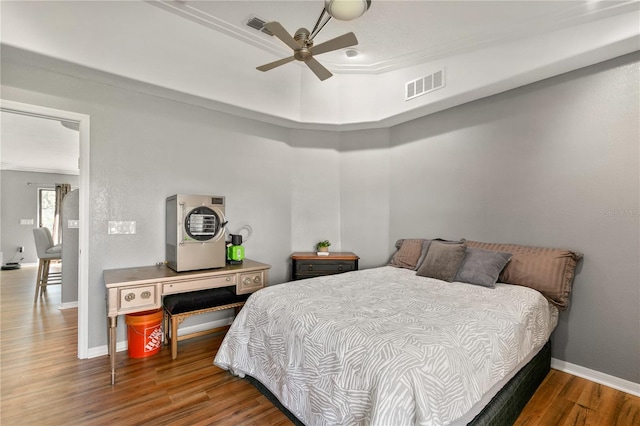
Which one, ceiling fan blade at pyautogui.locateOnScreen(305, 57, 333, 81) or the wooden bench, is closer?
ceiling fan blade at pyautogui.locateOnScreen(305, 57, 333, 81)

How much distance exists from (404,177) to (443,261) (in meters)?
1.42

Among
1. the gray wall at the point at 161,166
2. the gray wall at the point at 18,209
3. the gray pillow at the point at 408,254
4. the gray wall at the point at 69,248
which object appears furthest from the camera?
the gray wall at the point at 18,209

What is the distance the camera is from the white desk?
2.25 metres

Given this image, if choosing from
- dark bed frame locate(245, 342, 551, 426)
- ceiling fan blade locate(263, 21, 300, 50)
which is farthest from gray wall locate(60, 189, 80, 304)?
ceiling fan blade locate(263, 21, 300, 50)

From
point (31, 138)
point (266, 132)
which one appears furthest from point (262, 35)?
point (31, 138)

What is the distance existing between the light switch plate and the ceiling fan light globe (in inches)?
103

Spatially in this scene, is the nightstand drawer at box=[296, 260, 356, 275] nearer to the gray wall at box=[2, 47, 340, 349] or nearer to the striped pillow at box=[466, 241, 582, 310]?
the gray wall at box=[2, 47, 340, 349]

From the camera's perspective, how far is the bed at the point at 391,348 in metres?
1.25

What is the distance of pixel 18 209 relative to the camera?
295 inches

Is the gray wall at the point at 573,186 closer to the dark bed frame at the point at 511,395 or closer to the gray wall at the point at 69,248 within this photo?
the dark bed frame at the point at 511,395

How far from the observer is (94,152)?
2.70 meters

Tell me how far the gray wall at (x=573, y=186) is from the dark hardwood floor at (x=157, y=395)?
1.58 ft

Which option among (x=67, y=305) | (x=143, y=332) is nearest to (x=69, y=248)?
(x=67, y=305)

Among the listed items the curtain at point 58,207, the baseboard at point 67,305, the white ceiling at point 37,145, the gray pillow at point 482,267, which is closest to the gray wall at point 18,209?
the white ceiling at point 37,145
